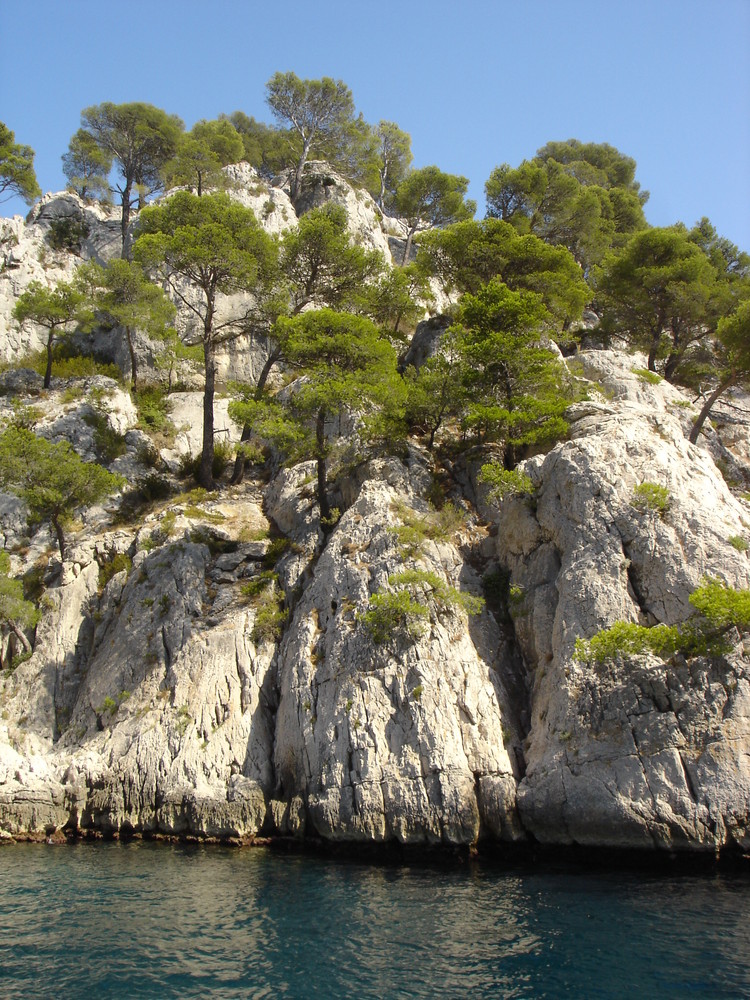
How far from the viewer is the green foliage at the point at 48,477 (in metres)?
28.6

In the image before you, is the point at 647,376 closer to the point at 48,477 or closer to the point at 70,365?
the point at 48,477

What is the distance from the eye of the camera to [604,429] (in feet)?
82.5

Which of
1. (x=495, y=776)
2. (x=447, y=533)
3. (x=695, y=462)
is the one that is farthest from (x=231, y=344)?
(x=495, y=776)

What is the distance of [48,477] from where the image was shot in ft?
95.5

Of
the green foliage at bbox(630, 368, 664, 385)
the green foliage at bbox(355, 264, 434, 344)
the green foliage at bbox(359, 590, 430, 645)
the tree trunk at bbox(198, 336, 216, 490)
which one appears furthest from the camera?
the green foliage at bbox(355, 264, 434, 344)

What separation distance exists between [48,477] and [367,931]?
22.7 m

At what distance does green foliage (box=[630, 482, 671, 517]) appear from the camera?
2188cm

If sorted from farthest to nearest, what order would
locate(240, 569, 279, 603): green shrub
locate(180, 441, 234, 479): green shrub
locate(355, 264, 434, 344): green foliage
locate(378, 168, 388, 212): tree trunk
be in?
locate(378, 168, 388, 212): tree trunk → locate(355, 264, 434, 344): green foliage → locate(180, 441, 234, 479): green shrub → locate(240, 569, 279, 603): green shrub

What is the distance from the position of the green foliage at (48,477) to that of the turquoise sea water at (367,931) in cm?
1483

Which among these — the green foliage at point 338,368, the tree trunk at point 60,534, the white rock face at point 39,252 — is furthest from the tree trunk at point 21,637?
the white rock face at point 39,252

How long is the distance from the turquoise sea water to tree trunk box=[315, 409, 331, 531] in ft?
46.2

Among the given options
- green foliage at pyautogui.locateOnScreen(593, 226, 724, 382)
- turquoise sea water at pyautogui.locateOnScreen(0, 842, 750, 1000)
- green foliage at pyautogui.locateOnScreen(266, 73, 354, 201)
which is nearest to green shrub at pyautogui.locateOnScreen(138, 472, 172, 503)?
turquoise sea water at pyautogui.locateOnScreen(0, 842, 750, 1000)

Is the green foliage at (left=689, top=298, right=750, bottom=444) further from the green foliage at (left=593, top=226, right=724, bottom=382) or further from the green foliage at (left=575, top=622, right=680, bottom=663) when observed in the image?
the green foliage at (left=575, top=622, right=680, bottom=663)

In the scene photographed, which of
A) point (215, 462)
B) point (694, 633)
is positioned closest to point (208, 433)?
point (215, 462)
